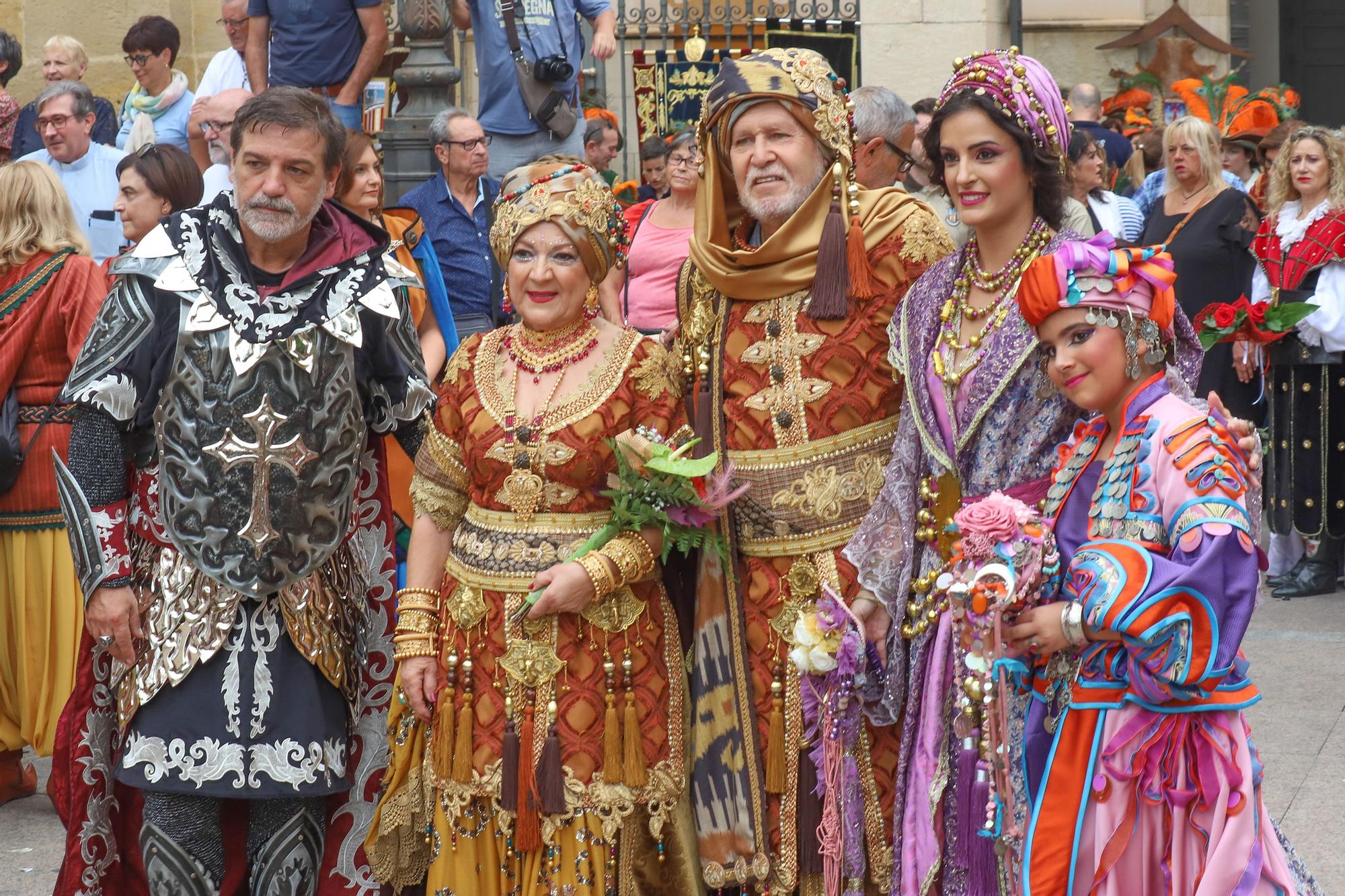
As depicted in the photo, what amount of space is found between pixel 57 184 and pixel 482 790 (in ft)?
10.0

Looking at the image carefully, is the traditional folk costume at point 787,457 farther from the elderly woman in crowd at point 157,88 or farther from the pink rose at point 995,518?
the elderly woman in crowd at point 157,88

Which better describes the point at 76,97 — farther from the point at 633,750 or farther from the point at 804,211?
the point at 633,750

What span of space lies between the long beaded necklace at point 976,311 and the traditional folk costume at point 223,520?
1.39 m

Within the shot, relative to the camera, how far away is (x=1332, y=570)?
8.57 meters

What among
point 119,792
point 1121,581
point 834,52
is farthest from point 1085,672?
point 834,52

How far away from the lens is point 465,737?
3.93 metres

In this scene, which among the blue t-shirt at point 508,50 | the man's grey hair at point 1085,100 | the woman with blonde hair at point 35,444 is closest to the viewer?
the woman with blonde hair at point 35,444

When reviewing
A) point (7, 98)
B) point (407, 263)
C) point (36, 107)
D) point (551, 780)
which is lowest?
point (551, 780)

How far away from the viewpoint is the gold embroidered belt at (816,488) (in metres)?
3.95

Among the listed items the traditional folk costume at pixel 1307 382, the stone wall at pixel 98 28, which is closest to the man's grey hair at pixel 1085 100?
the traditional folk costume at pixel 1307 382

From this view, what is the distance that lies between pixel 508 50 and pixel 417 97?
57 cm

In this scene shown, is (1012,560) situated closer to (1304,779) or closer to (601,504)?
(601,504)

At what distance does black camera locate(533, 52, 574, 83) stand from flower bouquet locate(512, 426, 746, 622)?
4554mm

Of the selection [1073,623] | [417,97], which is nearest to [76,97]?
[417,97]
